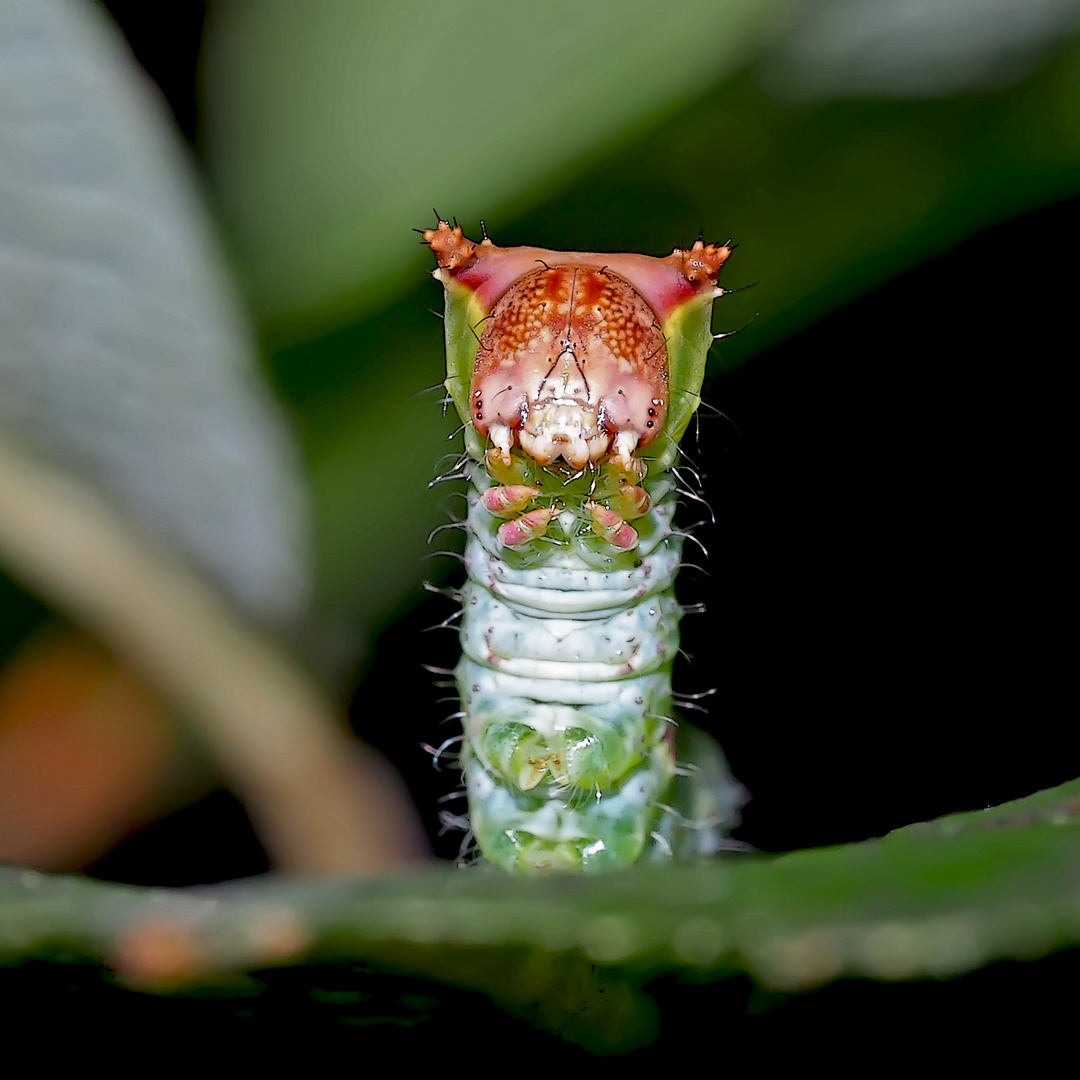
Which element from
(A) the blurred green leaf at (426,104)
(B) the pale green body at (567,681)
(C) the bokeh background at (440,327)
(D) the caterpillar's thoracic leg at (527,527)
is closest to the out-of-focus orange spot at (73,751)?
(C) the bokeh background at (440,327)

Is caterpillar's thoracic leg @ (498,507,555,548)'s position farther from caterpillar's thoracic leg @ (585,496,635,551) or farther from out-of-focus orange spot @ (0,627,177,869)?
out-of-focus orange spot @ (0,627,177,869)

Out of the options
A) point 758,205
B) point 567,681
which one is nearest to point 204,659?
point 567,681

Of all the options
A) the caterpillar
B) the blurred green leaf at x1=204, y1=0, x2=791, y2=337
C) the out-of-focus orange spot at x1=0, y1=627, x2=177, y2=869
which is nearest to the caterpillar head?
the caterpillar

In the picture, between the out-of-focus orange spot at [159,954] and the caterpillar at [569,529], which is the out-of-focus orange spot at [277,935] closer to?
the out-of-focus orange spot at [159,954]

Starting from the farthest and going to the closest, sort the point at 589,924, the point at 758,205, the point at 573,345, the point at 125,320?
the point at 758,205 < the point at 125,320 < the point at 573,345 < the point at 589,924

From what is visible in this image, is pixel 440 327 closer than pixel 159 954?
No

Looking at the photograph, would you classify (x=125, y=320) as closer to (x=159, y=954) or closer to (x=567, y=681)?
(x=567, y=681)

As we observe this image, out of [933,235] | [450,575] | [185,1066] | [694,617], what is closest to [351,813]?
[450,575]
